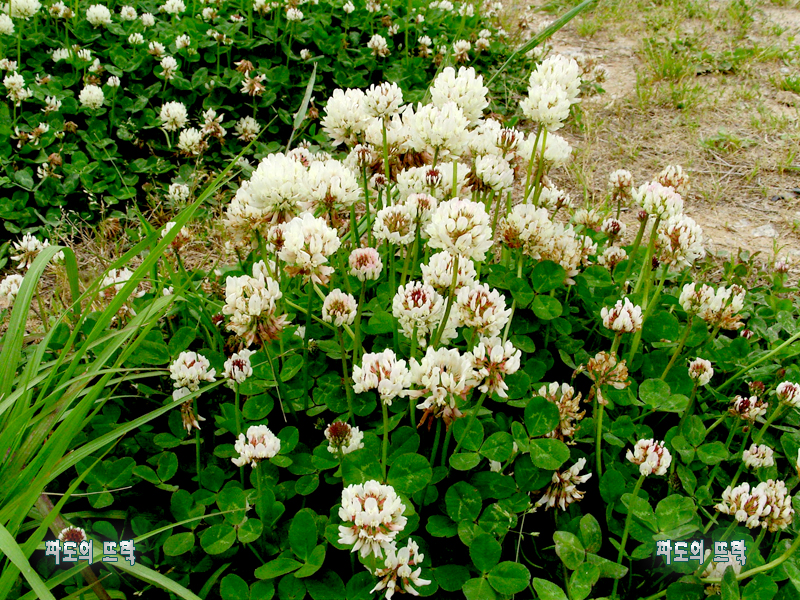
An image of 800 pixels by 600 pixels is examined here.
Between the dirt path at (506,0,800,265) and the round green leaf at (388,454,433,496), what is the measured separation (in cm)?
254

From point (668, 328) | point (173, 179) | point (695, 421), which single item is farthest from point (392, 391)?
point (173, 179)

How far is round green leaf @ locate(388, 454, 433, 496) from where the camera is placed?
1.76 meters

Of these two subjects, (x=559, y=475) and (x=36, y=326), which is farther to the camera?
(x=36, y=326)

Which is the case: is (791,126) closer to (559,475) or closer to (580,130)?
(580,130)

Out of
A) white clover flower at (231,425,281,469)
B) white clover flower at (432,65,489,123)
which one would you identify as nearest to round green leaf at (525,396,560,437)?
white clover flower at (231,425,281,469)

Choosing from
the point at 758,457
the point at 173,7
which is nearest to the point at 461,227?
the point at 758,457

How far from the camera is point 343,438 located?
174cm

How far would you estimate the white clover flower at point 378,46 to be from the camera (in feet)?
16.5

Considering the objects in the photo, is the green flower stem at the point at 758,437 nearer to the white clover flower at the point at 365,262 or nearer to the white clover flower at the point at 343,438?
the white clover flower at the point at 343,438

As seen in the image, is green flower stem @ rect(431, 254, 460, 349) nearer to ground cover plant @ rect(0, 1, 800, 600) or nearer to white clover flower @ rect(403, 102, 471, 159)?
ground cover plant @ rect(0, 1, 800, 600)

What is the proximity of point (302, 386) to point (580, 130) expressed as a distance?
3.59 metres

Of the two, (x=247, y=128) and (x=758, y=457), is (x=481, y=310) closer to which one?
(x=758, y=457)

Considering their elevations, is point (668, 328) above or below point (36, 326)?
above

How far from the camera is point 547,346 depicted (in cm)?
236
